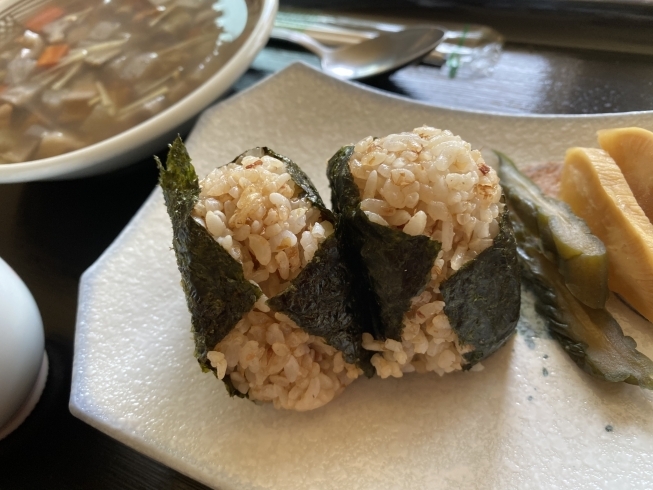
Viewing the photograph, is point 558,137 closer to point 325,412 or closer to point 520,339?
point 520,339

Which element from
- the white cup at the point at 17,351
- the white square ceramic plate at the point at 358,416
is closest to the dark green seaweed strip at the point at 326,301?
the white square ceramic plate at the point at 358,416

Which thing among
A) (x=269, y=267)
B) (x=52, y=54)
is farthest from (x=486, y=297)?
(x=52, y=54)

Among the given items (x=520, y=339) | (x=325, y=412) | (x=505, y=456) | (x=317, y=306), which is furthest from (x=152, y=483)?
(x=520, y=339)

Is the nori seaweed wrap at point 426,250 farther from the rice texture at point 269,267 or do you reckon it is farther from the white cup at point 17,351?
the white cup at point 17,351

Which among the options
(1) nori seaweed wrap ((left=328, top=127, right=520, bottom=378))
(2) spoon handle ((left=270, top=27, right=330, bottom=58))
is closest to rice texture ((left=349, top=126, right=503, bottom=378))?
(1) nori seaweed wrap ((left=328, top=127, right=520, bottom=378))

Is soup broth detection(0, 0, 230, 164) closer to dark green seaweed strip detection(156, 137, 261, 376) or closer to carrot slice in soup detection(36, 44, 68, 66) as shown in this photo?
carrot slice in soup detection(36, 44, 68, 66)

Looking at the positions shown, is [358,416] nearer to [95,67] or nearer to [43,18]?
[95,67]
